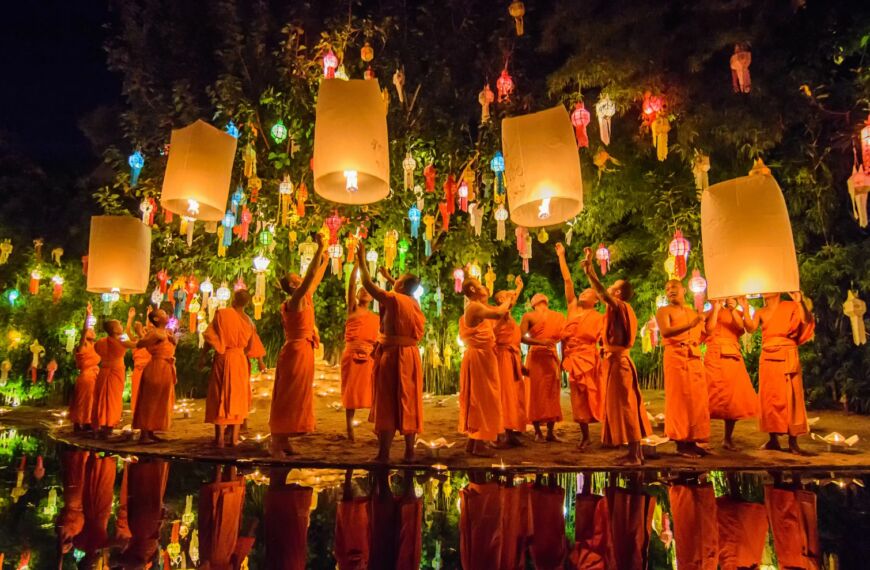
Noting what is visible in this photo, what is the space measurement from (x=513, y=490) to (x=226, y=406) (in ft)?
10.2

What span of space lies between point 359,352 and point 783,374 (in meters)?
4.45

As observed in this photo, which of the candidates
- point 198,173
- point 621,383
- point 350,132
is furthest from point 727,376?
point 198,173

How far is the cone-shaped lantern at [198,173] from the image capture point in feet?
14.4

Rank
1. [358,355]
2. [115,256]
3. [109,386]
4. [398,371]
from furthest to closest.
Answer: [109,386] < [358,355] < [115,256] < [398,371]

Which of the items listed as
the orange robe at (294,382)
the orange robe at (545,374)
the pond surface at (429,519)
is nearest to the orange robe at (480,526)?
the pond surface at (429,519)

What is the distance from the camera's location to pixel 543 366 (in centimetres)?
649

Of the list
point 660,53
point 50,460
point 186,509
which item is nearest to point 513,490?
point 186,509

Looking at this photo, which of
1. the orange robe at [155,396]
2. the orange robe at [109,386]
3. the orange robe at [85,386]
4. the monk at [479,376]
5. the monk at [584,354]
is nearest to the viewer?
the monk at [479,376]

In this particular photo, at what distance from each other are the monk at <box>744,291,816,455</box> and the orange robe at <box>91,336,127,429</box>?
718cm

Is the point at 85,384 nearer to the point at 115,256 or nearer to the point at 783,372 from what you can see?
the point at 115,256

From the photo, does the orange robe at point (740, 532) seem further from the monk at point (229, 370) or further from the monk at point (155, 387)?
the monk at point (155, 387)

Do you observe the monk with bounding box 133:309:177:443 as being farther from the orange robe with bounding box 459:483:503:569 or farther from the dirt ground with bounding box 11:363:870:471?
the orange robe with bounding box 459:483:503:569

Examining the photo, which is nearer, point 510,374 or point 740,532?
point 740,532

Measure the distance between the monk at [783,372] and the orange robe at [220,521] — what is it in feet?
15.9
